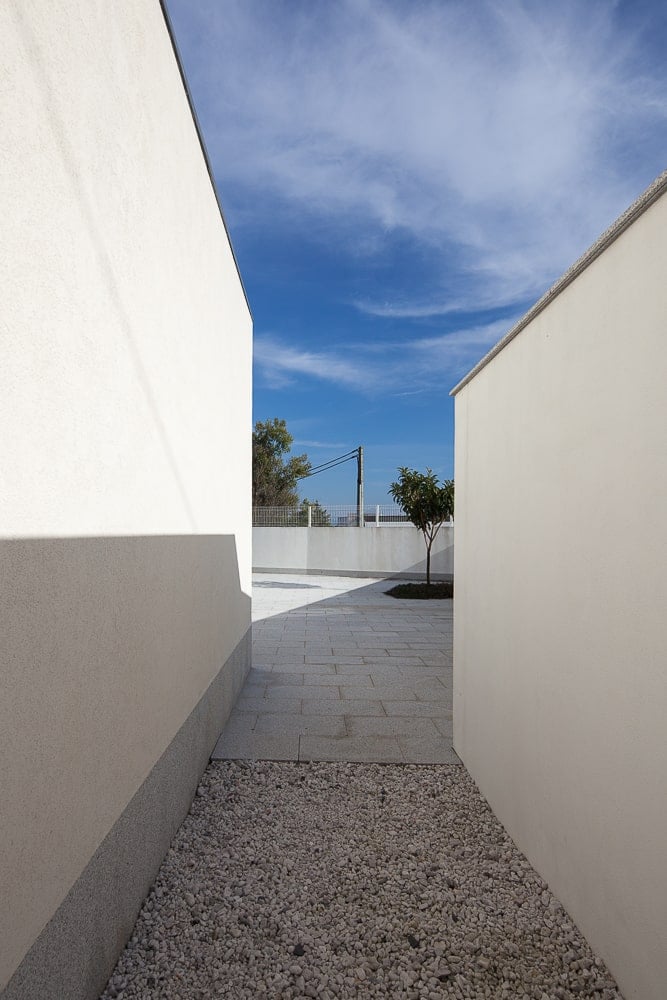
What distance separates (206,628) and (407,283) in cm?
2461

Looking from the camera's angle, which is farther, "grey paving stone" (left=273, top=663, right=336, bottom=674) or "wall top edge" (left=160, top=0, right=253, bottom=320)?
"grey paving stone" (left=273, top=663, right=336, bottom=674)

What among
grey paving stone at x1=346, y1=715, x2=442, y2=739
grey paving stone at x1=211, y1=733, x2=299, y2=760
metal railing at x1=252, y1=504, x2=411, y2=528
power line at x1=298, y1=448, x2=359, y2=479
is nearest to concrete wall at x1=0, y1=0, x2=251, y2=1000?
grey paving stone at x1=211, y1=733, x2=299, y2=760

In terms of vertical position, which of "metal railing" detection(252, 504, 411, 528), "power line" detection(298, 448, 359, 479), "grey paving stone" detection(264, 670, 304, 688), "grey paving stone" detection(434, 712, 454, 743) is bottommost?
"grey paving stone" detection(264, 670, 304, 688)

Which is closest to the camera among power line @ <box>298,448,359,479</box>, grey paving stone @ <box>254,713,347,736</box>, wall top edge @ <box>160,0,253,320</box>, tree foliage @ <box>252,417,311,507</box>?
wall top edge @ <box>160,0,253,320</box>

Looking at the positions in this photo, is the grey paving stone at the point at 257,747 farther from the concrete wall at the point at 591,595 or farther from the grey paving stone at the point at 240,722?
the concrete wall at the point at 591,595

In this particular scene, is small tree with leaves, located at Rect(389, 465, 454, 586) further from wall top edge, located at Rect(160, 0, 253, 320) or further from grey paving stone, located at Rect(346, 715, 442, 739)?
wall top edge, located at Rect(160, 0, 253, 320)

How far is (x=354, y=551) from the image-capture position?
15180mm

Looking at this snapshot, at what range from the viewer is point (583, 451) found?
1.94 meters

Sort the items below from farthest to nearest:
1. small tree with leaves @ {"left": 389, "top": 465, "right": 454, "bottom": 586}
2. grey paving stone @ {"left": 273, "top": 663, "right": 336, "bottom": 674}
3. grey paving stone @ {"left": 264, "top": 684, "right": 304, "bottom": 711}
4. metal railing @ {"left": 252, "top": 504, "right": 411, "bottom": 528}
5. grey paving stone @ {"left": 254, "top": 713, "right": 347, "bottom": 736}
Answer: metal railing @ {"left": 252, "top": 504, "right": 411, "bottom": 528}
small tree with leaves @ {"left": 389, "top": 465, "right": 454, "bottom": 586}
grey paving stone @ {"left": 273, "top": 663, "right": 336, "bottom": 674}
grey paving stone @ {"left": 264, "top": 684, "right": 304, "bottom": 711}
grey paving stone @ {"left": 254, "top": 713, "right": 347, "bottom": 736}

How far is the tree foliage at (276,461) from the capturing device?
27.0m

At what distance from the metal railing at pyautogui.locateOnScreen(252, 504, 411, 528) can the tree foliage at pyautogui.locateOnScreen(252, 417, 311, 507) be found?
1016cm

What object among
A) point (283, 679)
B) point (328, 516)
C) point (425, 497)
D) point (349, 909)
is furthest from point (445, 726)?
point (328, 516)

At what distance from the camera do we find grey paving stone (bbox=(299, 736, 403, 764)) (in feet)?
11.1

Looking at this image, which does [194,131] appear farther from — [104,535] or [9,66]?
[104,535]
